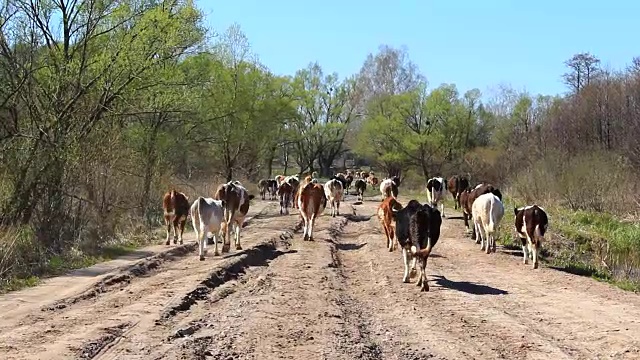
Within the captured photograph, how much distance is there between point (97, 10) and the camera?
23.1 metres

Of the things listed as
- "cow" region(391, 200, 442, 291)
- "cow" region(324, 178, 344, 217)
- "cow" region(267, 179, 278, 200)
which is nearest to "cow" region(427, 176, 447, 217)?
"cow" region(324, 178, 344, 217)

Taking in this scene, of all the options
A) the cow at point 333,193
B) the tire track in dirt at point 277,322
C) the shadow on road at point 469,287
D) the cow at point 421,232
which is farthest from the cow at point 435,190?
the cow at point 421,232

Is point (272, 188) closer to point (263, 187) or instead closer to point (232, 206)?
point (263, 187)

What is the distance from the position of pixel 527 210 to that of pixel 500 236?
6042 millimetres

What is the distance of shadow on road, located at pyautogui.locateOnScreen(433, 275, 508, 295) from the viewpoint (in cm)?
1336

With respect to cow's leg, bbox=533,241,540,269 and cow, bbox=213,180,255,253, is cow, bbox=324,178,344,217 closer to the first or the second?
cow, bbox=213,180,255,253

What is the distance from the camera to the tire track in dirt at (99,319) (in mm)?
8703

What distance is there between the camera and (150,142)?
30703mm

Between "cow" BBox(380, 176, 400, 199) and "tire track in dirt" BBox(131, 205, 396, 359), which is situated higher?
"cow" BBox(380, 176, 400, 199)

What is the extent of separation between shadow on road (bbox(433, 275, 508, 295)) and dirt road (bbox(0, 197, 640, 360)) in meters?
0.02

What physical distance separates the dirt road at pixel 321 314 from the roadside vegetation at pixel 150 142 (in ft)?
8.24

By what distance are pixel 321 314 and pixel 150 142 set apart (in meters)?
21.1

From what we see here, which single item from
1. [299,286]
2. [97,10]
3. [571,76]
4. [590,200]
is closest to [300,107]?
[571,76]

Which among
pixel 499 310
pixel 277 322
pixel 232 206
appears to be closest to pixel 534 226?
pixel 499 310
